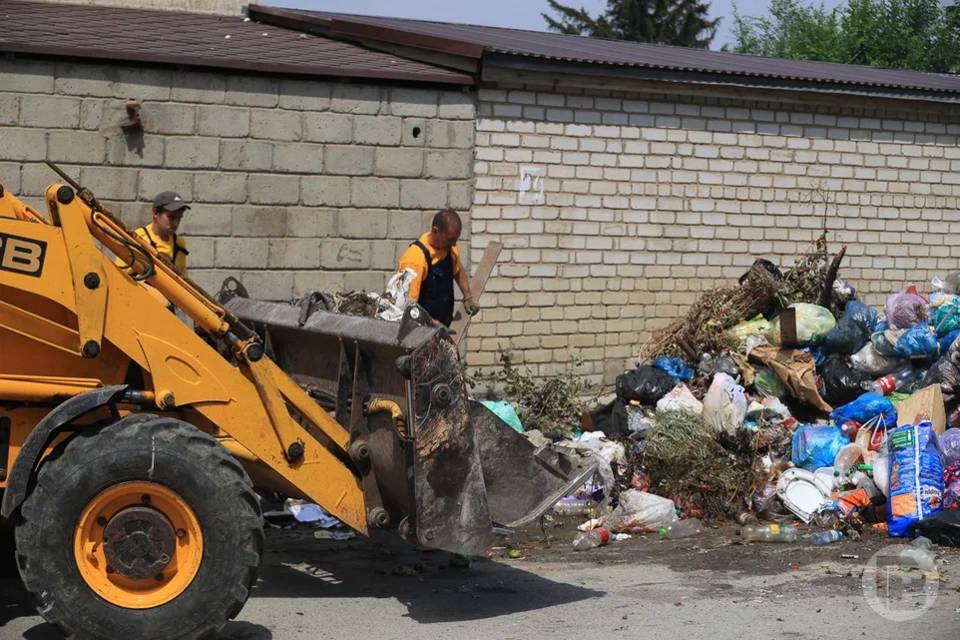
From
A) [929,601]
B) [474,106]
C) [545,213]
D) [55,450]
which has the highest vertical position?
[474,106]

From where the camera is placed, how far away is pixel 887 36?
33906 mm

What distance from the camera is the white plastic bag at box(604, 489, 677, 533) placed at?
8.38m

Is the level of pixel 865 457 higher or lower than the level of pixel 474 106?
lower

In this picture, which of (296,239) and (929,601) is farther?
(296,239)

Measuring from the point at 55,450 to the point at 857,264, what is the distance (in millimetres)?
9398

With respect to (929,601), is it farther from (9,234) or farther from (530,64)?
(530,64)

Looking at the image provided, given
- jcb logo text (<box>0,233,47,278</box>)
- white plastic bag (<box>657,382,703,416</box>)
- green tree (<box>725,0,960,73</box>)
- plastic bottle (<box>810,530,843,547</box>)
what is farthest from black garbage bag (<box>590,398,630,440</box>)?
green tree (<box>725,0,960,73</box>)

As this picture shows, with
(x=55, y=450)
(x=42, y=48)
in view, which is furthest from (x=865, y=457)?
(x=42, y=48)

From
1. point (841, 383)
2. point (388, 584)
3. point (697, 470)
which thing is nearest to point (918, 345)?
point (841, 383)

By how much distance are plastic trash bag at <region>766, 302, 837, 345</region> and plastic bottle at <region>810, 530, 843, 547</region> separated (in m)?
2.83

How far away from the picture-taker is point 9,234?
17.5 feet

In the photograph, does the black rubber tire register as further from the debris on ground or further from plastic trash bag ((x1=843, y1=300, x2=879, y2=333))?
plastic trash bag ((x1=843, y1=300, x2=879, y2=333))

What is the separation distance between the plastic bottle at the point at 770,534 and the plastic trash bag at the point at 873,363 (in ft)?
8.83

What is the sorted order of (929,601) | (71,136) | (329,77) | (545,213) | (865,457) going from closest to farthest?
(929,601) < (865,457) < (71,136) < (329,77) < (545,213)
